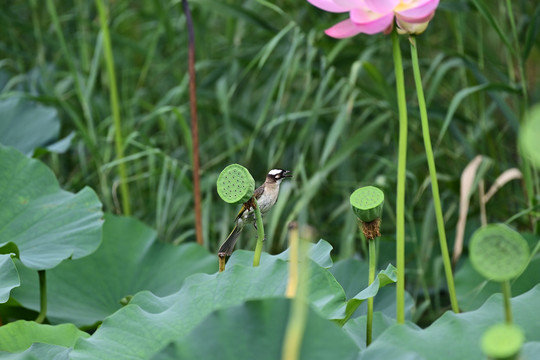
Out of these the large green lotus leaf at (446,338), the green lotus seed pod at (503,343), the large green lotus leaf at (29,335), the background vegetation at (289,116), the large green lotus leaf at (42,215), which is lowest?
the background vegetation at (289,116)

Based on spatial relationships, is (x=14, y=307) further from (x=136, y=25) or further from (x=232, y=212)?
(x=136, y=25)

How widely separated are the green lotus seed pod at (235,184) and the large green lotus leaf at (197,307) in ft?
0.45

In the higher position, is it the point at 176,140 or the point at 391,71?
the point at 391,71

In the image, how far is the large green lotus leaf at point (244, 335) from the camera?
0.55 metres

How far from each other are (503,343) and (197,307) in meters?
0.40

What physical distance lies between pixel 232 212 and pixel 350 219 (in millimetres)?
365

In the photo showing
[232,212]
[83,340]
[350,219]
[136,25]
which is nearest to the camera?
[83,340]

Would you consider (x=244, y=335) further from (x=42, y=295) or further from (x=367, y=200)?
(x=42, y=295)

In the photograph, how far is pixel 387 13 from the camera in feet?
2.19

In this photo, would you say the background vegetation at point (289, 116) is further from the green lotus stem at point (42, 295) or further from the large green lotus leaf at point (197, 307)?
the large green lotus leaf at point (197, 307)

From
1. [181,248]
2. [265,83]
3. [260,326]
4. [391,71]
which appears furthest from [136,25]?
[260,326]

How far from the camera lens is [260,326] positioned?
56 centimetres

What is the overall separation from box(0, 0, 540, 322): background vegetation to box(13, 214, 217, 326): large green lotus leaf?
6.9 inches

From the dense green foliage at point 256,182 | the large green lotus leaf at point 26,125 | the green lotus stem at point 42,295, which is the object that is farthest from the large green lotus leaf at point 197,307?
the large green lotus leaf at point 26,125
